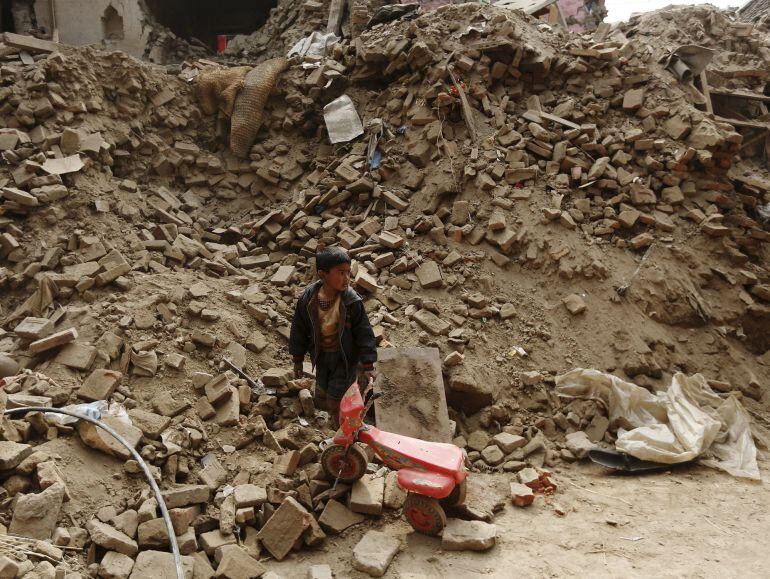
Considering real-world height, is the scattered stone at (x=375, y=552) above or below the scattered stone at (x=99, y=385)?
below

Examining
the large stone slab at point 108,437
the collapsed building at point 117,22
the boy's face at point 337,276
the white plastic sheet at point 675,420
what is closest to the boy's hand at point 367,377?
the boy's face at point 337,276

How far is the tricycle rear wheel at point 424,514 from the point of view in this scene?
3402mm

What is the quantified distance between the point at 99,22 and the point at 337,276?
402 inches

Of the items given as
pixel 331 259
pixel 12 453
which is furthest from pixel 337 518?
pixel 12 453

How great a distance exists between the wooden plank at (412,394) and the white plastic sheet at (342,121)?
3918 mm

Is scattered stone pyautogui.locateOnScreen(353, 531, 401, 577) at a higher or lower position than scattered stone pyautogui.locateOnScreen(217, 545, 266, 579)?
lower

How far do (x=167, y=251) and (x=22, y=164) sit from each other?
6.38ft

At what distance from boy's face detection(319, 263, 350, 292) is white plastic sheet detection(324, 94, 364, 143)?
4.63 meters

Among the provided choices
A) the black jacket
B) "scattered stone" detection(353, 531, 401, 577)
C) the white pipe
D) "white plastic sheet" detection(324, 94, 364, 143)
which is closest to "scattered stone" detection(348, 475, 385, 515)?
"scattered stone" detection(353, 531, 401, 577)

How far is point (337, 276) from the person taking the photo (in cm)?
356

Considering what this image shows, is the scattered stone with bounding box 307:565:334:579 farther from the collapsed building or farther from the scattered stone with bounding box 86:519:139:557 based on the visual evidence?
the collapsed building

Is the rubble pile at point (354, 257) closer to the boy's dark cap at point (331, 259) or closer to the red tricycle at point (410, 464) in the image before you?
the red tricycle at point (410, 464)

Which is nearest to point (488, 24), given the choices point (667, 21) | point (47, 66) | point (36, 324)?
point (667, 21)

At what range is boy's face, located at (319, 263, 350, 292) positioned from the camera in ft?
11.6
